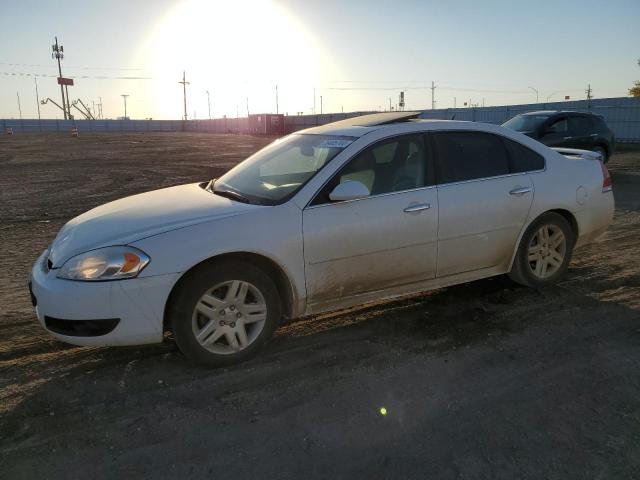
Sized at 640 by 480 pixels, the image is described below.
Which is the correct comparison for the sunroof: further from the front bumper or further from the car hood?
the front bumper

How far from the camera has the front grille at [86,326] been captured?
3232 mm

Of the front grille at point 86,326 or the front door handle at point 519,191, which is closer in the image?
the front grille at point 86,326

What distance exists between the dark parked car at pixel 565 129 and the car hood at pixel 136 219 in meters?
10.1

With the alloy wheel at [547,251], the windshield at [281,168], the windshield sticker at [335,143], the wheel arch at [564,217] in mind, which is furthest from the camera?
the alloy wheel at [547,251]

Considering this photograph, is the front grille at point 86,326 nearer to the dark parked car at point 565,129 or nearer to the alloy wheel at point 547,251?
the alloy wheel at point 547,251

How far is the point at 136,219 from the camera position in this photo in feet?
12.0

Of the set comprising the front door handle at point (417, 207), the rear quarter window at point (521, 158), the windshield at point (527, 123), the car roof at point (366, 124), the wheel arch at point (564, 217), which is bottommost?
the wheel arch at point (564, 217)

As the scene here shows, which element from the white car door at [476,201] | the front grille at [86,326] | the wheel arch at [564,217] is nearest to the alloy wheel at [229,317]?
the front grille at [86,326]

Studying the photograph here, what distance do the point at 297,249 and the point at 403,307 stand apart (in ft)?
4.66

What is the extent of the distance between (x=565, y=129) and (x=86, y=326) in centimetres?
1218

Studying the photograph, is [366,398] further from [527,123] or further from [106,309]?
[527,123]

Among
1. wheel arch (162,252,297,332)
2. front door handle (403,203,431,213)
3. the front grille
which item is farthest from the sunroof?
the front grille

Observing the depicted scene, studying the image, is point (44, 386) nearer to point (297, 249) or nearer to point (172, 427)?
point (172, 427)

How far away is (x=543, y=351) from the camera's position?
12.2 ft
